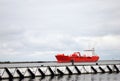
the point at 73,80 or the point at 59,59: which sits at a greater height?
the point at 73,80

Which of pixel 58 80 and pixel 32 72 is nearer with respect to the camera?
pixel 58 80

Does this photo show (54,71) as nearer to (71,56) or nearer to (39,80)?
(39,80)

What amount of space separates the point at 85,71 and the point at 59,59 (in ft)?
399

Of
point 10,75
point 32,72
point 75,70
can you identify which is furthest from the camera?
point 75,70

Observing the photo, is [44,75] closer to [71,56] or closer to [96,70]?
[96,70]

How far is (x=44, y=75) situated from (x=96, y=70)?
1726 cm

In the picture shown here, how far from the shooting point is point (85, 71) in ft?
232

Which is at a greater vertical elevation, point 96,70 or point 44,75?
point 44,75

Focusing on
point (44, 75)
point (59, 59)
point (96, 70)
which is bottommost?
point (59, 59)

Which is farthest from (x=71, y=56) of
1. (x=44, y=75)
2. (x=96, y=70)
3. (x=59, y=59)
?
(x=44, y=75)

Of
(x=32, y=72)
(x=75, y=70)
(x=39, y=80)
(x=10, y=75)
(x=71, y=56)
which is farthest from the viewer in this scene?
(x=71, y=56)

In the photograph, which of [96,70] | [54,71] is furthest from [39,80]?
[96,70]

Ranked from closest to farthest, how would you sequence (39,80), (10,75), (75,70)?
(39,80) → (10,75) → (75,70)

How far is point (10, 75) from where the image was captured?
56.7 metres
